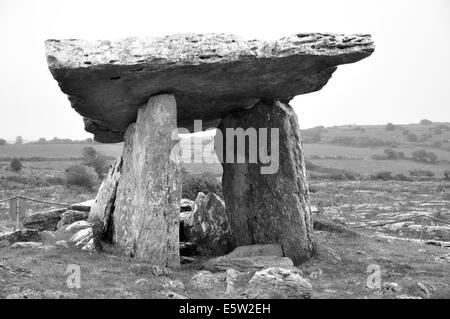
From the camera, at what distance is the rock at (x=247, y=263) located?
14.0 m

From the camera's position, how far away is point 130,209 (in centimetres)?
1516

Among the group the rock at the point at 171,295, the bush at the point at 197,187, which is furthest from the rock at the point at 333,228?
the rock at the point at 171,295

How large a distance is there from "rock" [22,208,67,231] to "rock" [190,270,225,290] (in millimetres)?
6352

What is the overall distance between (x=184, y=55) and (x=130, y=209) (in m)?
3.84

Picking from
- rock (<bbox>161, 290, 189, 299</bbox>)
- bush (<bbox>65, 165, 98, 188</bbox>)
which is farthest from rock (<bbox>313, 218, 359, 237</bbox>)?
bush (<bbox>65, 165, 98, 188</bbox>)

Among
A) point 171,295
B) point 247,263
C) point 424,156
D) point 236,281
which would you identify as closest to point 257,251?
point 247,263

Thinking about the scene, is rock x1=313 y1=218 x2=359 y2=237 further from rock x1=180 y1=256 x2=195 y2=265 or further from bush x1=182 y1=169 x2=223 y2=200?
rock x1=180 y1=256 x2=195 y2=265

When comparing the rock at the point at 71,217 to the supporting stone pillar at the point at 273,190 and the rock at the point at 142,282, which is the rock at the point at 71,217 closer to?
the supporting stone pillar at the point at 273,190

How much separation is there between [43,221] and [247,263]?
6.67 metres

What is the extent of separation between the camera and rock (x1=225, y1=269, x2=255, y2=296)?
38.2 feet

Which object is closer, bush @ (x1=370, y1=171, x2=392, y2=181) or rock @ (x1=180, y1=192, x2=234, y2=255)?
rock @ (x1=180, y1=192, x2=234, y2=255)
